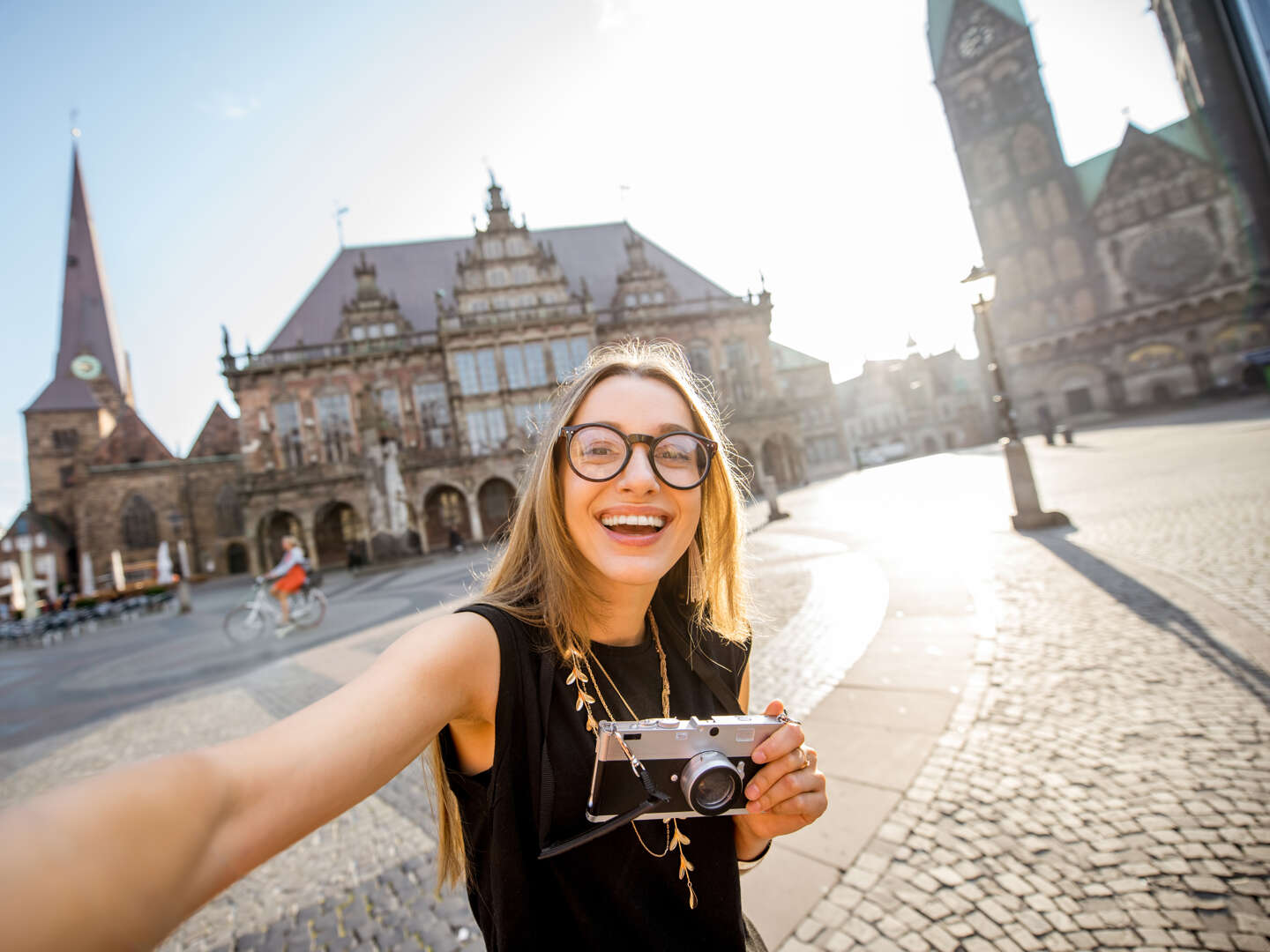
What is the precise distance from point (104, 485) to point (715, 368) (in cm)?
3570

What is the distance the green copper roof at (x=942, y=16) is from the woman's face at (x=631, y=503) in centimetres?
5519

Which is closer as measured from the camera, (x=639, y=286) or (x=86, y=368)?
(x=639, y=286)

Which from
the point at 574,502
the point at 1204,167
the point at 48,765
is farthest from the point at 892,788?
the point at 1204,167

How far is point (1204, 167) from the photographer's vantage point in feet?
109

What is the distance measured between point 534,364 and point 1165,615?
85.4 ft

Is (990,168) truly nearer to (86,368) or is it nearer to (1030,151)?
(1030,151)

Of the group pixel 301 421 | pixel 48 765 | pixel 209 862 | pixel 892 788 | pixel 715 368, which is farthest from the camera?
pixel 715 368

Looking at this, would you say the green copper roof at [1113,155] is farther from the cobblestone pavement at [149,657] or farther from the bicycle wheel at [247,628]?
the bicycle wheel at [247,628]

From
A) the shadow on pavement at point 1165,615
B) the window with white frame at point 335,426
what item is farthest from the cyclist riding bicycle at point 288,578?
the window with white frame at point 335,426

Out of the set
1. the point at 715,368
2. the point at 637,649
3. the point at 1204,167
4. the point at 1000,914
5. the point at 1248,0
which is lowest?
the point at 1000,914

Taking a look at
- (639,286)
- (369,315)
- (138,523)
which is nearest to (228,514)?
(138,523)

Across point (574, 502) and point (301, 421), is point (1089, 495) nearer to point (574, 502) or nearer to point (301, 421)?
point (574, 502)

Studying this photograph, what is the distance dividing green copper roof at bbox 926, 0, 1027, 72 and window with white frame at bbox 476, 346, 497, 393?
40.8 metres

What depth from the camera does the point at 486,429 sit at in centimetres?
2730
